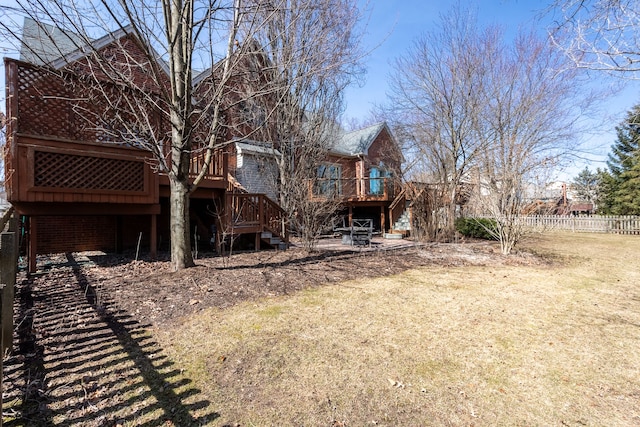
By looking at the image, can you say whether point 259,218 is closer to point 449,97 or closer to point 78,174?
point 78,174

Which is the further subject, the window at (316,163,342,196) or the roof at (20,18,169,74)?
the window at (316,163,342,196)

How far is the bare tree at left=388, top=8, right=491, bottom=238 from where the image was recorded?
14.7 metres

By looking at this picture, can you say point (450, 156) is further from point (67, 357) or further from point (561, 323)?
point (67, 357)

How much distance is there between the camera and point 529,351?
3.66 m

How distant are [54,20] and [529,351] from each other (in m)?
8.02

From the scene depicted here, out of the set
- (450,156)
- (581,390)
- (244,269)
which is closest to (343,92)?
(450,156)

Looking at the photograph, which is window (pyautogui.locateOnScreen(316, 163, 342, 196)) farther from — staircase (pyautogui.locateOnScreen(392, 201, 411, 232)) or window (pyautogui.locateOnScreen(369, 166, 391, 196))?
staircase (pyautogui.locateOnScreen(392, 201, 411, 232))

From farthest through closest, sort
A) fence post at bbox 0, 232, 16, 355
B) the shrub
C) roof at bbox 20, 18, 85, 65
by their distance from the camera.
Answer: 1. the shrub
2. roof at bbox 20, 18, 85, 65
3. fence post at bbox 0, 232, 16, 355

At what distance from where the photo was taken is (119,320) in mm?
4293

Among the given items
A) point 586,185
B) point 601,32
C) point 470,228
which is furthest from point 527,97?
point 586,185

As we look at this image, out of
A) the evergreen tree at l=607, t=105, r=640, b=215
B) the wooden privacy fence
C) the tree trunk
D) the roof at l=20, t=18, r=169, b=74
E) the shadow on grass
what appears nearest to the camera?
the shadow on grass

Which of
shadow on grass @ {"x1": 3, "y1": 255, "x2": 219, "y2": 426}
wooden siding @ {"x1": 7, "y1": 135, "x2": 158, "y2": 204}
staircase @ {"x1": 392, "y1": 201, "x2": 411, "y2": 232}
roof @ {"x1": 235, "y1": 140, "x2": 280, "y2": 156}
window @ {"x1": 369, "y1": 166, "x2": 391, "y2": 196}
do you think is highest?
roof @ {"x1": 235, "y1": 140, "x2": 280, "y2": 156}

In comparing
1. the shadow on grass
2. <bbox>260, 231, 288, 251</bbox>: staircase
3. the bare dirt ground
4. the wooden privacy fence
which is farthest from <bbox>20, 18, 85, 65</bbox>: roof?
the wooden privacy fence

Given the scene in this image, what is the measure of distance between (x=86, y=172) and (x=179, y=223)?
112 inches
